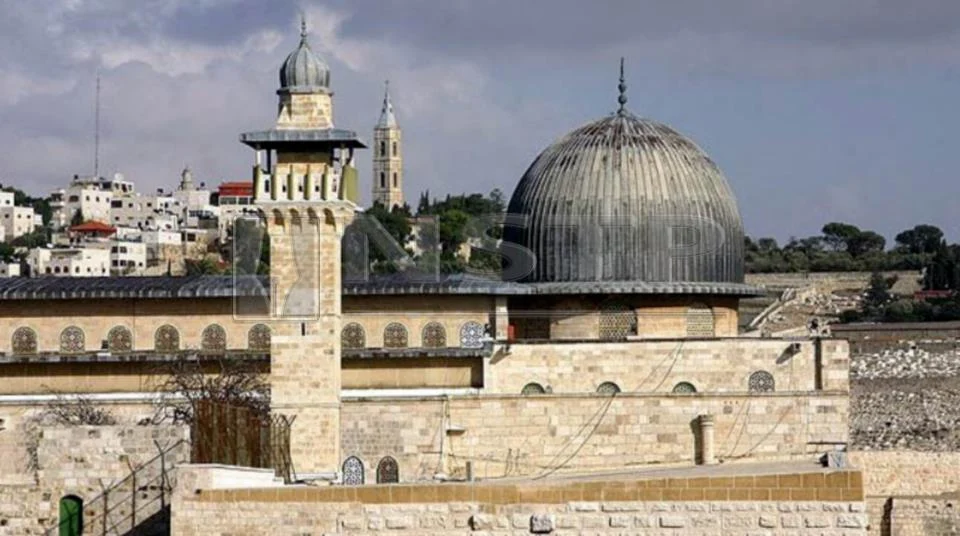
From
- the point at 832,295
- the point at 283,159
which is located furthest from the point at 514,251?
the point at 832,295

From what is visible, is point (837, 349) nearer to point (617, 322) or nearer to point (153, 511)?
point (617, 322)

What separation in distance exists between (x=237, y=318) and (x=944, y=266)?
53211 millimetres

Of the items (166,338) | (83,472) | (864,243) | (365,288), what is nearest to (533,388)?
(365,288)

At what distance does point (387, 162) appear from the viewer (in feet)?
525

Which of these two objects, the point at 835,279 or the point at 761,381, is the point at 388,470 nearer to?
the point at 761,381

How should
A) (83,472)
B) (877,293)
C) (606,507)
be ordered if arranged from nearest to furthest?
(606,507) < (83,472) < (877,293)

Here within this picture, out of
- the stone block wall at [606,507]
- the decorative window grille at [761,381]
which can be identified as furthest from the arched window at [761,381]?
the stone block wall at [606,507]

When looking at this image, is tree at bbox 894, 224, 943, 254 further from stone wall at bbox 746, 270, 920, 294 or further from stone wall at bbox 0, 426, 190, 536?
stone wall at bbox 0, 426, 190, 536

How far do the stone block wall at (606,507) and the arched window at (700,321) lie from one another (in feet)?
56.7

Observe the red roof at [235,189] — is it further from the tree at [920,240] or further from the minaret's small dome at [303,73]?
the minaret's small dome at [303,73]

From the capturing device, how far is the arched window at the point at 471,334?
43.8 metres

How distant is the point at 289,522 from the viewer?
28.5 meters

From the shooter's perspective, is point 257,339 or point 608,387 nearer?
point 608,387

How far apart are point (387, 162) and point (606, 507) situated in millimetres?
133269
